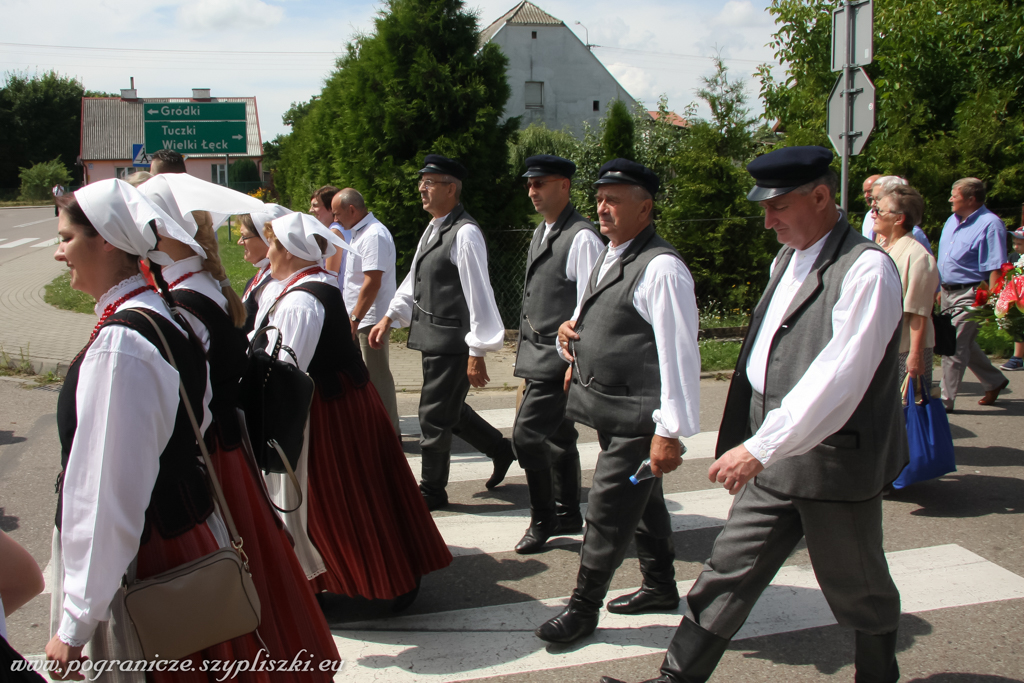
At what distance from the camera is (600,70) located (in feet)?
146

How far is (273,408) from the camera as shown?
8.86 ft

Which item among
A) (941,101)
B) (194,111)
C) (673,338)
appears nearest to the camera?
(673,338)

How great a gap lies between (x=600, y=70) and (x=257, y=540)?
4523 cm

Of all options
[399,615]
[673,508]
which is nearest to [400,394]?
[673,508]

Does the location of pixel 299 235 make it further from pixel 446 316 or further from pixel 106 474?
pixel 106 474

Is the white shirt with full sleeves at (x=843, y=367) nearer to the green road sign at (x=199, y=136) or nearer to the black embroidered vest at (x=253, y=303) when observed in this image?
the black embroidered vest at (x=253, y=303)

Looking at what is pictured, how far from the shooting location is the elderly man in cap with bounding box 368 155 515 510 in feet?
15.1

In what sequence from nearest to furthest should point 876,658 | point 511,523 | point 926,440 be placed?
1. point 876,658
2. point 511,523
3. point 926,440

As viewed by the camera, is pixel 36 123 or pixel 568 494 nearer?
pixel 568 494

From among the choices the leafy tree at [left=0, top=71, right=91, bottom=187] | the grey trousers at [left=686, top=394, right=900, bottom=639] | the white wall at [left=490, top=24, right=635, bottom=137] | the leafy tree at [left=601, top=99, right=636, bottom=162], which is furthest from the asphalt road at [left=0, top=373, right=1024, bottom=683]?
the leafy tree at [left=0, top=71, right=91, bottom=187]

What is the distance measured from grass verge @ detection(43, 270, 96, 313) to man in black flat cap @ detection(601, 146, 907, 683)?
11361 mm

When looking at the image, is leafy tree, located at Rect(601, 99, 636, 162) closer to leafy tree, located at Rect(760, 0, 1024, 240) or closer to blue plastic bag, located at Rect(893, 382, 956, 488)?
leafy tree, located at Rect(760, 0, 1024, 240)

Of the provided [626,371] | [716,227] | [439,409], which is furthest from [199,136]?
[626,371]

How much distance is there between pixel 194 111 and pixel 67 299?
17.5 feet
